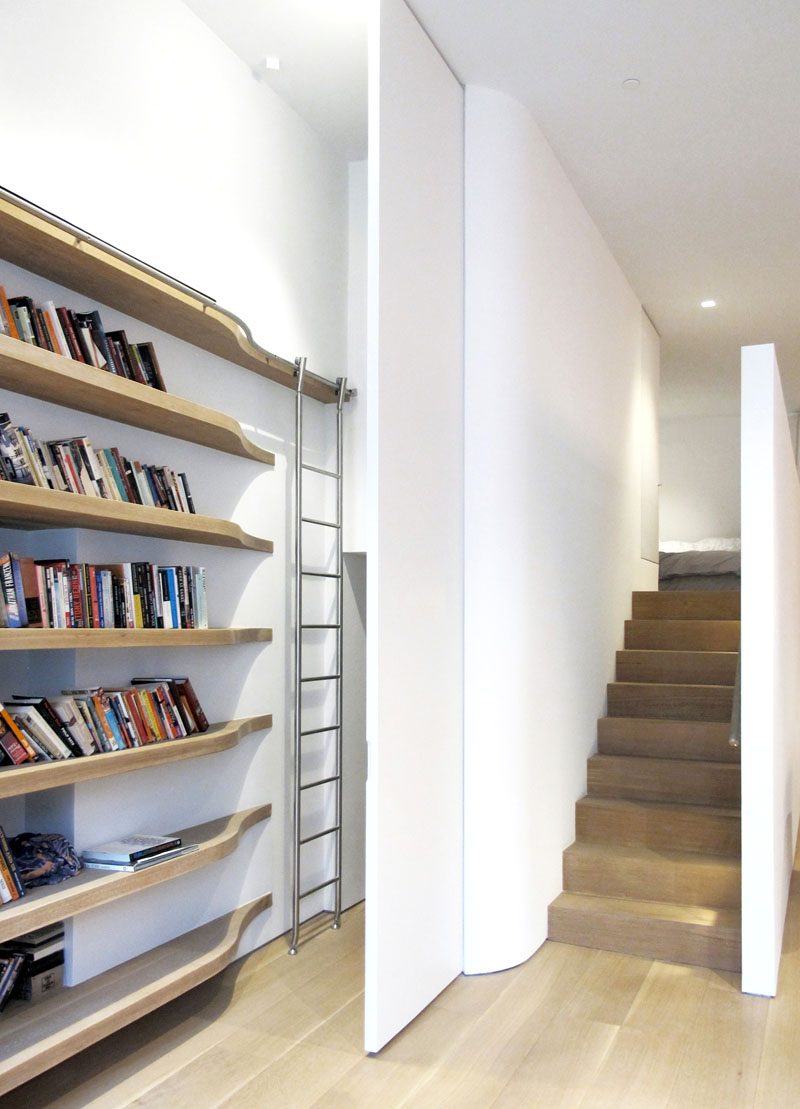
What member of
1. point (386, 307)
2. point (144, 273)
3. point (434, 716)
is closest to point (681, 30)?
point (386, 307)

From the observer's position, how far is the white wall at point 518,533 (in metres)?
3.45

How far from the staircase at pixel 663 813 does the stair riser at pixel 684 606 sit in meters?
0.18

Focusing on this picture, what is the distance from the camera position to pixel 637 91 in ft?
12.0

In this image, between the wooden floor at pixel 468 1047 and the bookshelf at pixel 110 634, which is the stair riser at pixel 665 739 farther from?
the bookshelf at pixel 110 634

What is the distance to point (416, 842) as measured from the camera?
305cm

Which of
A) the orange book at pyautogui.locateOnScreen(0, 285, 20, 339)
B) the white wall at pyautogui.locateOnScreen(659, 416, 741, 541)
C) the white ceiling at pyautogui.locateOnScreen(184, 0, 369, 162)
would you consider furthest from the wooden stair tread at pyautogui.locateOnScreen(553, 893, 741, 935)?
the white wall at pyautogui.locateOnScreen(659, 416, 741, 541)

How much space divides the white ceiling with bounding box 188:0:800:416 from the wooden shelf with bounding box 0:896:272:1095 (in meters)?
3.02

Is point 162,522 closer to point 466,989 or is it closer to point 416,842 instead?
point 416,842

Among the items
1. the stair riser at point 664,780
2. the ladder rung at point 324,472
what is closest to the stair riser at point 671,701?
the stair riser at point 664,780

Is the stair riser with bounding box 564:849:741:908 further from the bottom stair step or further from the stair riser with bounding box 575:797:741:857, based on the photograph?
the stair riser with bounding box 575:797:741:857

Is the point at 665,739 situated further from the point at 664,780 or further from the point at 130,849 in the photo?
the point at 130,849

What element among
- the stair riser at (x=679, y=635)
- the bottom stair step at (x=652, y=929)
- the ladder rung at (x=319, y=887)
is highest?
the stair riser at (x=679, y=635)

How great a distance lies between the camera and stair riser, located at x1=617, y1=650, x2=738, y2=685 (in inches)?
200

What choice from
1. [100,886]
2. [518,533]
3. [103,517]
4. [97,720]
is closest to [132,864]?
[100,886]
